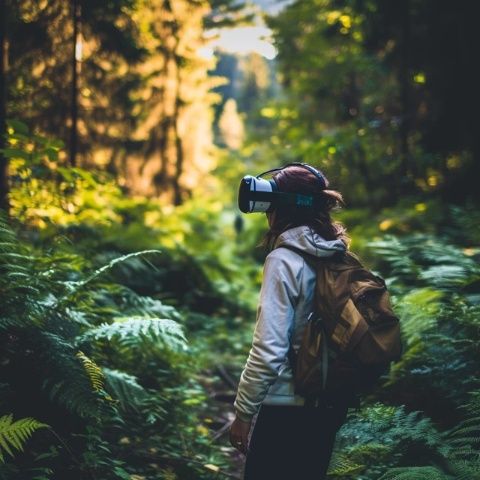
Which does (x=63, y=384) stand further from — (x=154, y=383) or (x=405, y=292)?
(x=405, y=292)

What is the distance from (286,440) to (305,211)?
1241mm

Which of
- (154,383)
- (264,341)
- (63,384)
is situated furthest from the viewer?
(154,383)

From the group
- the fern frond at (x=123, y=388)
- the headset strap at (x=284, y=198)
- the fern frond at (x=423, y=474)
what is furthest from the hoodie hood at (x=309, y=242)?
the fern frond at (x=123, y=388)

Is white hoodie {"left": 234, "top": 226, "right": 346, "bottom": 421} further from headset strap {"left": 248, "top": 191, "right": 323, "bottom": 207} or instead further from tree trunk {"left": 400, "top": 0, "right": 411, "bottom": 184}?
tree trunk {"left": 400, "top": 0, "right": 411, "bottom": 184}

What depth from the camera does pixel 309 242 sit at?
242 centimetres

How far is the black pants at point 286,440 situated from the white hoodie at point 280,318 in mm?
94

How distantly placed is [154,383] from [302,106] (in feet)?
52.8

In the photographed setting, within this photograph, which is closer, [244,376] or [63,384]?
[244,376]

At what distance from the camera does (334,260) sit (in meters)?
2.50

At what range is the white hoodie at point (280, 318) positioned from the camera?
235 centimetres

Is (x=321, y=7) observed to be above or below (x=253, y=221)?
above

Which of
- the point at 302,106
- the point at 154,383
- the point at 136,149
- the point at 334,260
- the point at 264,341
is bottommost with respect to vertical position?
the point at 154,383

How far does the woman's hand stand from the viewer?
2451mm

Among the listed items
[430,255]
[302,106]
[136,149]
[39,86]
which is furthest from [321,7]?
[430,255]
